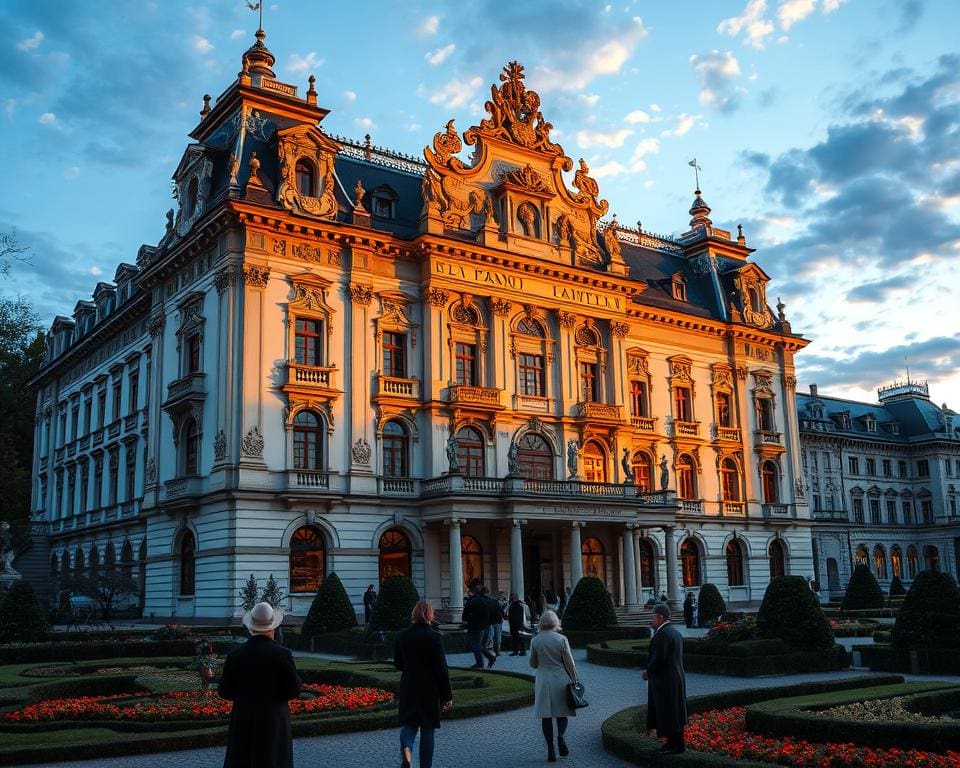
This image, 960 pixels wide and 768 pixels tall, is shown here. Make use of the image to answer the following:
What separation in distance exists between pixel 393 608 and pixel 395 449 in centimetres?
1408

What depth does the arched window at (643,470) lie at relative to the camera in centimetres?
4962

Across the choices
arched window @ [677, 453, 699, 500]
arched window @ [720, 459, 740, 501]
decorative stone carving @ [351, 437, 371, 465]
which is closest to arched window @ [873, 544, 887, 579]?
arched window @ [720, 459, 740, 501]

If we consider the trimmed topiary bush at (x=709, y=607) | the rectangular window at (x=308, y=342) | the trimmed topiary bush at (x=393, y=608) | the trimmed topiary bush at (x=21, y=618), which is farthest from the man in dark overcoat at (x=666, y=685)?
the rectangular window at (x=308, y=342)

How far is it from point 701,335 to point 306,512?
26183mm

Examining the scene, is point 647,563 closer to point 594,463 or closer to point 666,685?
point 594,463

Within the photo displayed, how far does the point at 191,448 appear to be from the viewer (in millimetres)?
40344

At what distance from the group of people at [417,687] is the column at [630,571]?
3038cm

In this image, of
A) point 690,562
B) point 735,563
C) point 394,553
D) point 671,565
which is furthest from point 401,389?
point 735,563

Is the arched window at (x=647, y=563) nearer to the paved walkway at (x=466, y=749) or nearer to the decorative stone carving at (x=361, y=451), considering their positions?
the decorative stone carving at (x=361, y=451)

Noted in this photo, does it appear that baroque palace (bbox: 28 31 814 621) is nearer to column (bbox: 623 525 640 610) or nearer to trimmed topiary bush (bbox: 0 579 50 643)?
column (bbox: 623 525 640 610)

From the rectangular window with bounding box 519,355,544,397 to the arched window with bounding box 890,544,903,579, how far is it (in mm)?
50725

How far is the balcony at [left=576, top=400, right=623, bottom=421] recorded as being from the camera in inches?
1799

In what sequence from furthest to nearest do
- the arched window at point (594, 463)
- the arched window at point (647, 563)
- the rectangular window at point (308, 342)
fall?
the arched window at point (647, 563) → the arched window at point (594, 463) → the rectangular window at point (308, 342)

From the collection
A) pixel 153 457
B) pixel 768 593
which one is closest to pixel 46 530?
pixel 153 457
